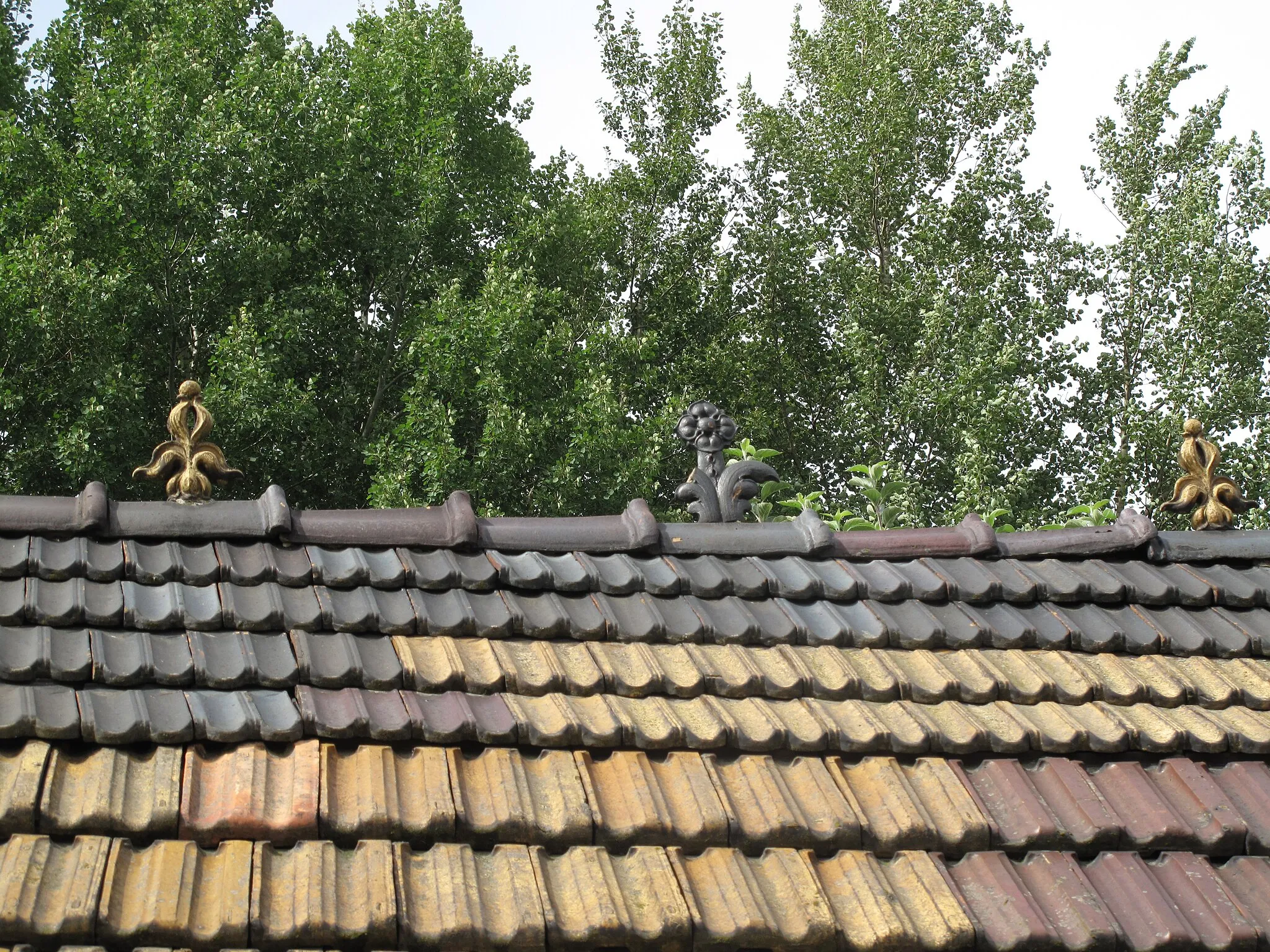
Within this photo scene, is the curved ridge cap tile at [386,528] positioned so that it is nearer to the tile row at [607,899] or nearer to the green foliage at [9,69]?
the tile row at [607,899]

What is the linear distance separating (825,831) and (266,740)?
1.30 m

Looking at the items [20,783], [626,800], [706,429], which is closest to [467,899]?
[626,800]

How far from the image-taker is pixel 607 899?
2727 millimetres

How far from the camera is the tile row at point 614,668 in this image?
3.11 m

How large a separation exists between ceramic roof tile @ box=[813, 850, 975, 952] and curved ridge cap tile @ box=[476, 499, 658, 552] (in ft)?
4.06

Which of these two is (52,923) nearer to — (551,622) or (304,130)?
(551,622)

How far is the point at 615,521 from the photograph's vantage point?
3951 millimetres

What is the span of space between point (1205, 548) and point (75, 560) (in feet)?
11.4

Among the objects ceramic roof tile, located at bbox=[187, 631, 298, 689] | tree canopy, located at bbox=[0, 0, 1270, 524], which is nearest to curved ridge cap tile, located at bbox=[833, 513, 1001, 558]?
ceramic roof tile, located at bbox=[187, 631, 298, 689]

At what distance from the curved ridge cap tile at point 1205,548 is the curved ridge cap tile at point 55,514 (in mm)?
3239

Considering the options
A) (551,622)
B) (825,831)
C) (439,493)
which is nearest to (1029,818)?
(825,831)

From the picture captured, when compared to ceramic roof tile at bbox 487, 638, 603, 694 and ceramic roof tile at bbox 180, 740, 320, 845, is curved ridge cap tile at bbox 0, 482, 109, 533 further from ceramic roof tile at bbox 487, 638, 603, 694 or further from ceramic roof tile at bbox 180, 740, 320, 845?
ceramic roof tile at bbox 487, 638, 603, 694

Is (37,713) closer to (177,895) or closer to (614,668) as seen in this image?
(177,895)

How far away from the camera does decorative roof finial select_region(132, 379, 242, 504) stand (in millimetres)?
3742
